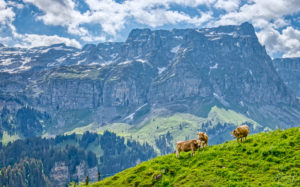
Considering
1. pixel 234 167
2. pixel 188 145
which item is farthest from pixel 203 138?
pixel 234 167

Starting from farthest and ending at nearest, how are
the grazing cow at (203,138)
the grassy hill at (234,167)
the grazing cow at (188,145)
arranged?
1. the grazing cow at (203,138)
2. the grazing cow at (188,145)
3. the grassy hill at (234,167)

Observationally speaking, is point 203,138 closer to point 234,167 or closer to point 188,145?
point 188,145

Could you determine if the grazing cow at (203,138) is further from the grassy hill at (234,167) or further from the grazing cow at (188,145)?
the grassy hill at (234,167)

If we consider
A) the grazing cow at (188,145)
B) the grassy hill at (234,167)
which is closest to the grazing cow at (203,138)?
the grazing cow at (188,145)

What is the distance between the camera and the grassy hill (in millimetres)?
26047

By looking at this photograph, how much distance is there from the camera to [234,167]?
29359 millimetres

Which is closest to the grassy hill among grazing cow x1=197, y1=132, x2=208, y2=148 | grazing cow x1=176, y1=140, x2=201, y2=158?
Answer: grazing cow x1=176, y1=140, x2=201, y2=158

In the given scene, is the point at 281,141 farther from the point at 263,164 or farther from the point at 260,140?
the point at 263,164

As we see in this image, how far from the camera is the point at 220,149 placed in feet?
115

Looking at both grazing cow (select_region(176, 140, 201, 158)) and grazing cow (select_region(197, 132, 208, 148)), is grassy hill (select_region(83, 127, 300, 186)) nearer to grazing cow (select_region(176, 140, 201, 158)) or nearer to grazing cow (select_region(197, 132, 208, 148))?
grazing cow (select_region(176, 140, 201, 158))

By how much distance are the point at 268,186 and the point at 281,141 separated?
Answer: 8942mm

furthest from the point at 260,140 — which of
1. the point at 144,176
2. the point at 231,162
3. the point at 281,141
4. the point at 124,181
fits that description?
the point at 124,181

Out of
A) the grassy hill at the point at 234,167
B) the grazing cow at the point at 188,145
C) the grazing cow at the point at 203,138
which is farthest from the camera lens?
the grazing cow at the point at 203,138

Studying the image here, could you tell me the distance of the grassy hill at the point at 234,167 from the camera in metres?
26.0
